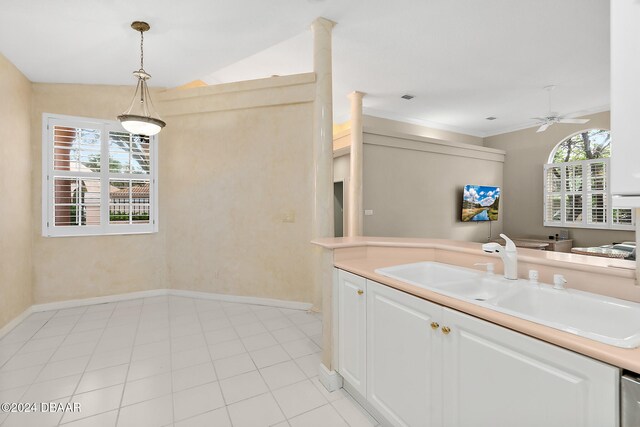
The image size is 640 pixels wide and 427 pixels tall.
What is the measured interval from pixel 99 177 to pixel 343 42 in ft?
12.1

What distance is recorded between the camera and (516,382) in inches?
40.3

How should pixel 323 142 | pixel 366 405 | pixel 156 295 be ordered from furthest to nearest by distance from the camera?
1. pixel 156 295
2. pixel 323 142
3. pixel 366 405

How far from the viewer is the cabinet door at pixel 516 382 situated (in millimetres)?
846

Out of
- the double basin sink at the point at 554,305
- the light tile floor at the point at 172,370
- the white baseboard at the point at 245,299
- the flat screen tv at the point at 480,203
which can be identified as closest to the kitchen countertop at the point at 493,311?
the double basin sink at the point at 554,305

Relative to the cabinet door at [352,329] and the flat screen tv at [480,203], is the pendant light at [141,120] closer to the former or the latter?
the cabinet door at [352,329]

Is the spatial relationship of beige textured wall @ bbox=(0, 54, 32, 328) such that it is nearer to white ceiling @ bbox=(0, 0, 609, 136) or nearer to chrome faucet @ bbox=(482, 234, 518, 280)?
white ceiling @ bbox=(0, 0, 609, 136)

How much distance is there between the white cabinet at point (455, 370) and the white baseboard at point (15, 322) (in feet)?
11.5

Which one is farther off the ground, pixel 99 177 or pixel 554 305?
pixel 99 177

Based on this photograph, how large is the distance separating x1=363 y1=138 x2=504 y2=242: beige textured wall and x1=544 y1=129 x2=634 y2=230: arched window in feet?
5.46

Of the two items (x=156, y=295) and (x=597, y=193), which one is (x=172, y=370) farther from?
(x=597, y=193)

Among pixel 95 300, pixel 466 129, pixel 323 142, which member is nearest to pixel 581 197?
pixel 466 129

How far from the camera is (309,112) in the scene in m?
3.74

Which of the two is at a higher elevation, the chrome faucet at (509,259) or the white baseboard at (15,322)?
the chrome faucet at (509,259)

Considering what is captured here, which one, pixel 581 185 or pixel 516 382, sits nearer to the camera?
pixel 516 382
